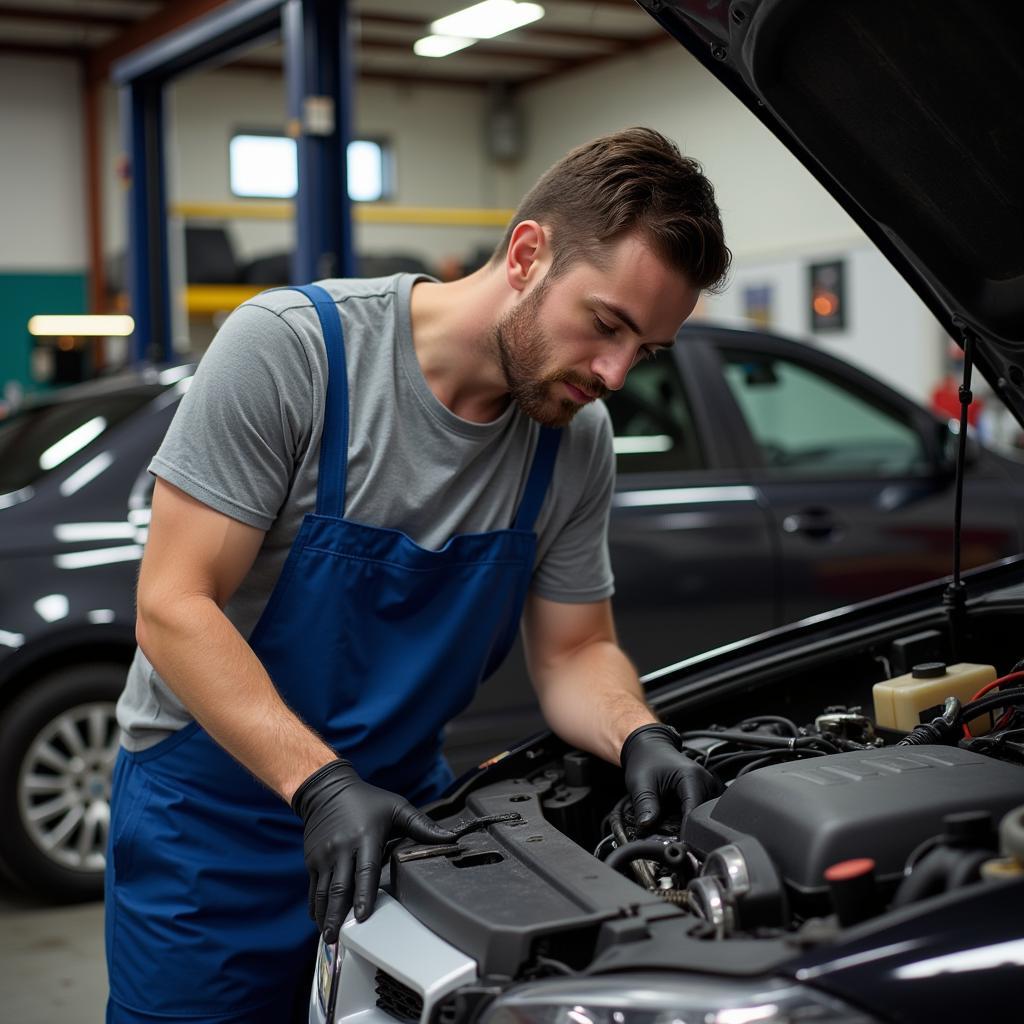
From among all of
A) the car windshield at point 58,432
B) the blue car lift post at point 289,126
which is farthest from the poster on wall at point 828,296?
the car windshield at point 58,432

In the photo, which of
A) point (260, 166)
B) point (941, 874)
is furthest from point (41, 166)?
point (941, 874)

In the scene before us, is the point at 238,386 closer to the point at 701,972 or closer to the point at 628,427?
the point at 701,972

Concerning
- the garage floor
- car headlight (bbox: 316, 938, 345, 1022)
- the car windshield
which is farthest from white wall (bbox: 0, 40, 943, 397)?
car headlight (bbox: 316, 938, 345, 1022)

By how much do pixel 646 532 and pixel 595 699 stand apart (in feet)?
6.55

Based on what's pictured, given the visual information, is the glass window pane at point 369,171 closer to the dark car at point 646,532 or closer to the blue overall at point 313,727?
the dark car at point 646,532

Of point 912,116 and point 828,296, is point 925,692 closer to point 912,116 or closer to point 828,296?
point 912,116

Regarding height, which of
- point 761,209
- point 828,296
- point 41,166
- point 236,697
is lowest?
point 236,697

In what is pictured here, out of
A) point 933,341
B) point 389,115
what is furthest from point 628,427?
point 389,115

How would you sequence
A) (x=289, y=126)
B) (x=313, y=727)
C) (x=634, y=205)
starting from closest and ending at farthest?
1. (x=634, y=205)
2. (x=313, y=727)
3. (x=289, y=126)

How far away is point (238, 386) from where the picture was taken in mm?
1596

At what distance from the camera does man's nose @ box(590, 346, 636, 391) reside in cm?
166

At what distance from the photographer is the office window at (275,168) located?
45.2 ft

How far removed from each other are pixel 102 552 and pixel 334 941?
2.20m

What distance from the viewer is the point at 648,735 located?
169cm
